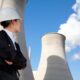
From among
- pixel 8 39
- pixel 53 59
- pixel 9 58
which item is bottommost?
pixel 53 59

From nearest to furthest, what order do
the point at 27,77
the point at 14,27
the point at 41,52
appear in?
the point at 14,27 < the point at 27,77 < the point at 41,52

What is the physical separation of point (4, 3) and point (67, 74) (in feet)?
16.4

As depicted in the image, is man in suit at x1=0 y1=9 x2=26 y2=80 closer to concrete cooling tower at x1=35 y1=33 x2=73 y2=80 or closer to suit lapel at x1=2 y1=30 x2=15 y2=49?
suit lapel at x1=2 y1=30 x2=15 y2=49

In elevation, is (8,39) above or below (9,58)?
above

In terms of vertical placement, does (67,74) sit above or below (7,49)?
below

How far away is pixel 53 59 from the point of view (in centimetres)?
1103

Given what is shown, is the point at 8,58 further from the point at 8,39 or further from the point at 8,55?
the point at 8,39

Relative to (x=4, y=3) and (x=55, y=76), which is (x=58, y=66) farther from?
(x=4, y=3)

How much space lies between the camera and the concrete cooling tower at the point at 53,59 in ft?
34.9

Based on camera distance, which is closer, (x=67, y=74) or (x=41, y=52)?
(x=67, y=74)

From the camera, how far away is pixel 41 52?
11656 mm

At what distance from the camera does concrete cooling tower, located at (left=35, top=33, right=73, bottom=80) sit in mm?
10652

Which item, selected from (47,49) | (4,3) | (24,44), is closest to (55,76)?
(47,49)

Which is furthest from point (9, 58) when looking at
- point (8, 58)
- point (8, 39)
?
point (8, 39)
